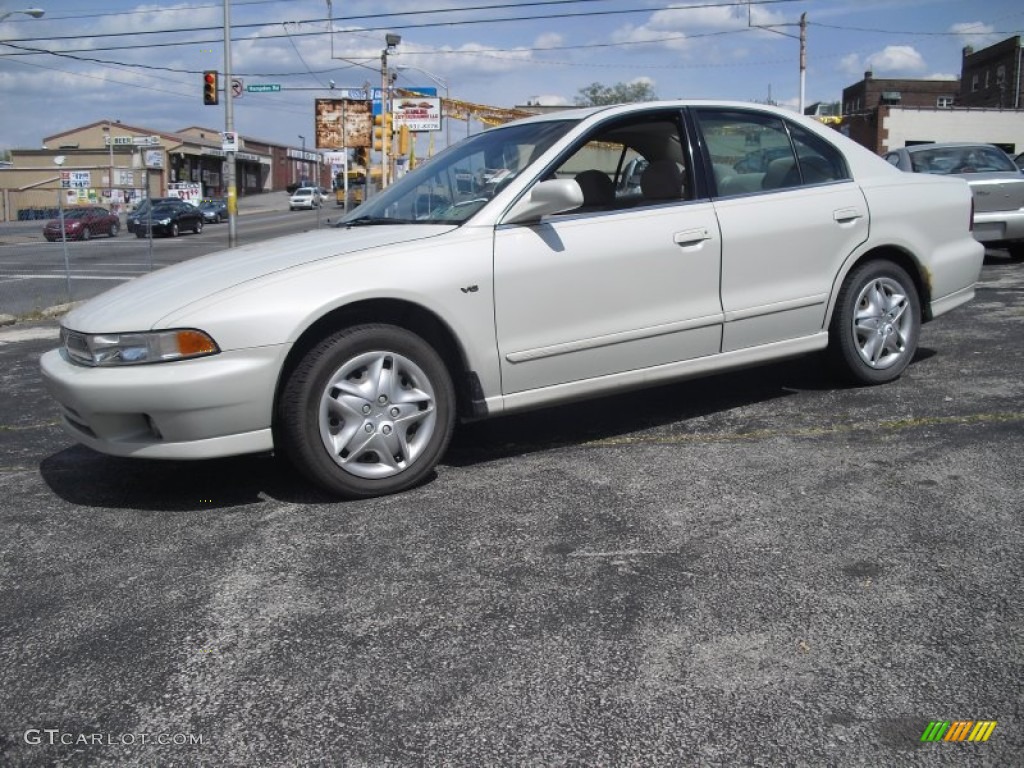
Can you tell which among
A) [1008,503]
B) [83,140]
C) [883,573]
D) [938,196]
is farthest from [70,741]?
[83,140]

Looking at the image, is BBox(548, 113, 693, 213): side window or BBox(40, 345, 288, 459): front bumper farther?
BBox(548, 113, 693, 213): side window

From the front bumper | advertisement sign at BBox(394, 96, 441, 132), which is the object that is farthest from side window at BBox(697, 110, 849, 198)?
advertisement sign at BBox(394, 96, 441, 132)

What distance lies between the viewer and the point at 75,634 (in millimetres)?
2783

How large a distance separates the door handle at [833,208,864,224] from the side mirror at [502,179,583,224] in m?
1.70

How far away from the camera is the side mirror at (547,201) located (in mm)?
3947

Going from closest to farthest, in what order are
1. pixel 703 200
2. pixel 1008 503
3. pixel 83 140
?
pixel 1008 503
pixel 703 200
pixel 83 140

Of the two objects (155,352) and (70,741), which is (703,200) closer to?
(155,352)

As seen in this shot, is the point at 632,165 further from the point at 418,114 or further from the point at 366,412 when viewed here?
the point at 418,114

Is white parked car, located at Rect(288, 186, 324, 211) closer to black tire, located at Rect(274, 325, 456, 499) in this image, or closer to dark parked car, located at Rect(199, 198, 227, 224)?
dark parked car, located at Rect(199, 198, 227, 224)

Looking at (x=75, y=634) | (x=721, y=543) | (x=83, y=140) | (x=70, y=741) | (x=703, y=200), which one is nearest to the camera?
(x=70, y=741)

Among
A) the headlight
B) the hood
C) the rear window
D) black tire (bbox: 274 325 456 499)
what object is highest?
the rear window

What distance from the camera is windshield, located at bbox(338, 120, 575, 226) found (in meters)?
4.32

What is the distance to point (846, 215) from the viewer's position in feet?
16.3

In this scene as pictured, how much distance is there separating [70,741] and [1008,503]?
10.5 feet
